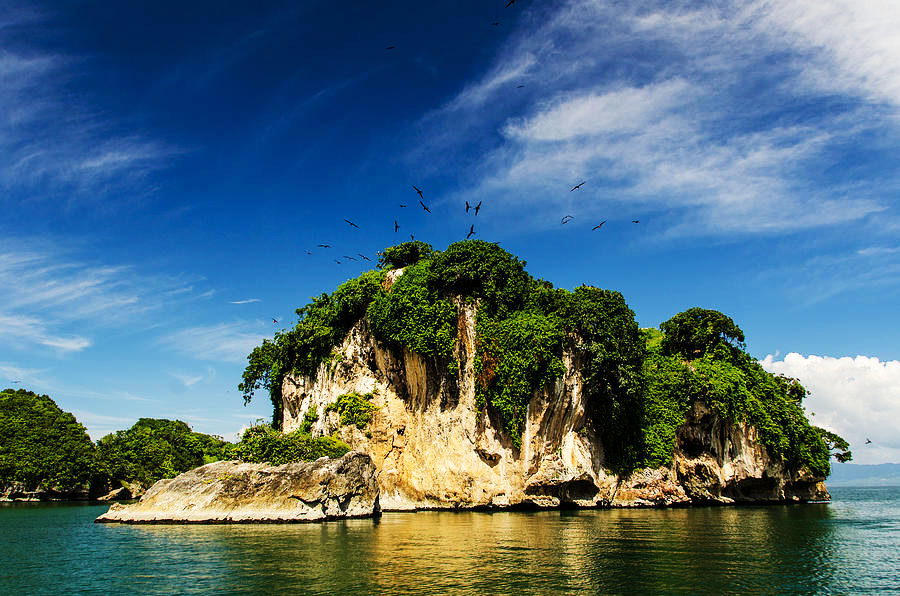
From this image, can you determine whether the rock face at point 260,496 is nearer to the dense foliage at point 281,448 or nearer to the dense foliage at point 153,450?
the dense foliage at point 281,448

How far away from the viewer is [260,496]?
31297mm

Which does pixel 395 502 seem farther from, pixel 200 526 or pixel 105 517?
pixel 105 517

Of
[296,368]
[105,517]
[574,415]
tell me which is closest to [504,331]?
[574,415]

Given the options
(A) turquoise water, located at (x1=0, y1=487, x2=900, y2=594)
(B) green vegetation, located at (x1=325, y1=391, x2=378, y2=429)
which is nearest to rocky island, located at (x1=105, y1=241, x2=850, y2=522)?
(B) green vegetation, located at (x1=325, y1=391, x2=378, y2=429)

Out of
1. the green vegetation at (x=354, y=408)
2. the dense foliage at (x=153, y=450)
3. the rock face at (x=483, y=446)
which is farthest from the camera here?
the dense foliage at (x=153, y=450)

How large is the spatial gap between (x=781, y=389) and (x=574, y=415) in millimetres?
23272

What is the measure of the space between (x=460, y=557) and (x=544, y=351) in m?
21.3

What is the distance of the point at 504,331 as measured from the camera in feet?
130

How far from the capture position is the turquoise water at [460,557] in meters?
15.2

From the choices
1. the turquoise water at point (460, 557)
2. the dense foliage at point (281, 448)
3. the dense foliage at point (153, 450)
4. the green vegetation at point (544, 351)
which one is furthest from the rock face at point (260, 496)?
the dense foliage at point (153, 450)

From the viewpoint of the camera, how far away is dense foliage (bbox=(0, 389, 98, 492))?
55312mm

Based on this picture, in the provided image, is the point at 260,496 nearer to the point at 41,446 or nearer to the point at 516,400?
the point at 516,400

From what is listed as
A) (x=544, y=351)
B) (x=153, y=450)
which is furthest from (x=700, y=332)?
(x=153, y=450)

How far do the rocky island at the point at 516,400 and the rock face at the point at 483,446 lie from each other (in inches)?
4.1
